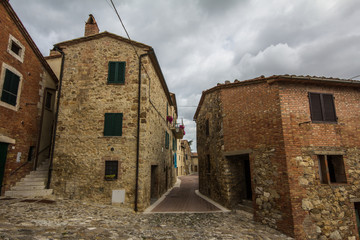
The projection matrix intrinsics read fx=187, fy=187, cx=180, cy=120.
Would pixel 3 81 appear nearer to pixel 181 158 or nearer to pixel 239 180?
pixel 239 180

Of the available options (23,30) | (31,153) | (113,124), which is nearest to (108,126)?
(113,124)

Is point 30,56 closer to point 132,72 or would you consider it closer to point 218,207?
point 132,72

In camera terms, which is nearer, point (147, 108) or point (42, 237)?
point (42, 237)

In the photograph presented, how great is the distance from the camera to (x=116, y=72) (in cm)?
999

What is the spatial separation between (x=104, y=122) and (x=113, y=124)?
0.48 meters

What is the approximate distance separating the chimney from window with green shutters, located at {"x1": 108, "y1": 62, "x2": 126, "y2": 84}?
327cm

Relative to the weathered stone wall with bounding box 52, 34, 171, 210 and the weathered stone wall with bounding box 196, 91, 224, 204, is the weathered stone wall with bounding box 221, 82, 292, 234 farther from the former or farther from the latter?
the weathered stone wall with bounding box 52, 34, 171, 210

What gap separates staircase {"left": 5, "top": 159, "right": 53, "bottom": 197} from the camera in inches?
342

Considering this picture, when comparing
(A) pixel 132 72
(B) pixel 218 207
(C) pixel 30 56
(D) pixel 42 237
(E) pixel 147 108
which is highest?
(C) pixel 30 56

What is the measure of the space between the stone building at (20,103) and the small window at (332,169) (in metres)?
14.0

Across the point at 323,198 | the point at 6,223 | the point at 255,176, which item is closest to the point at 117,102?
the point at 6,223

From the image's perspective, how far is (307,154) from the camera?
25.5 feet

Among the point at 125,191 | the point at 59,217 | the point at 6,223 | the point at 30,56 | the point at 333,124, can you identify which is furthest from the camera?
the point at 30,56

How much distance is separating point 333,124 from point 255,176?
4142 mm
